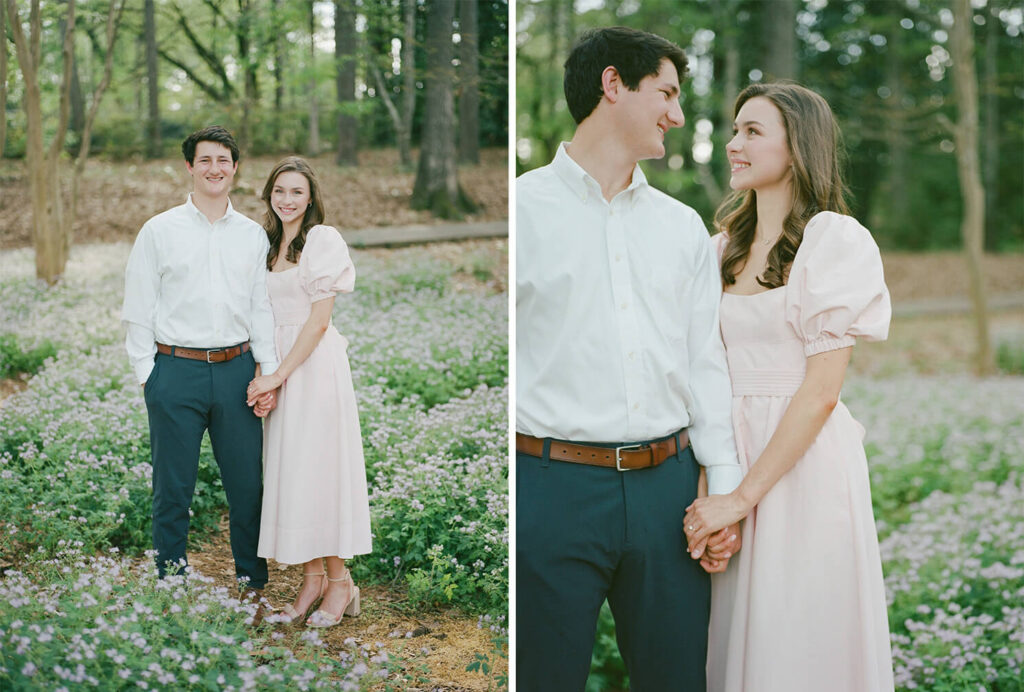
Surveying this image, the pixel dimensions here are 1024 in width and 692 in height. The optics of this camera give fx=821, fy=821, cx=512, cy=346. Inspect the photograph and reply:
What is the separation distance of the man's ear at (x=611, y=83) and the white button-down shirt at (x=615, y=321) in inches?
8.8

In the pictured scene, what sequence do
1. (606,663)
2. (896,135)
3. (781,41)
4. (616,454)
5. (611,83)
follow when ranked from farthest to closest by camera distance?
(896,135), (781,41), (606,663), (611,83), (616,454)

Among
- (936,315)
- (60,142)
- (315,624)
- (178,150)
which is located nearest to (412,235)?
(178,150)

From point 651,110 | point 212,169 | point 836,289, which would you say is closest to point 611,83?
point 651,110

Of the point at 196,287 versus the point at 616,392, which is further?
the point at 196,287

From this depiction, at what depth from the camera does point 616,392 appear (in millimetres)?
2312

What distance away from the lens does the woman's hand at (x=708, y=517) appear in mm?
2311

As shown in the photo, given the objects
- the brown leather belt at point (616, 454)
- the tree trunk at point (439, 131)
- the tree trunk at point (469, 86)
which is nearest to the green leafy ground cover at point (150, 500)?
the tree trunk at point (439, 131)

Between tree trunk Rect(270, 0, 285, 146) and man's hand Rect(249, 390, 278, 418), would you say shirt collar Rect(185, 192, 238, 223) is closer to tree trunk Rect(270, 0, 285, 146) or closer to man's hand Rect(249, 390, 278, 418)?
tree trunk Rect(270, 0, 285, 146)

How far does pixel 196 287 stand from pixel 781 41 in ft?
20.0

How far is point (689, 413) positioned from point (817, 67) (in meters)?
10.1

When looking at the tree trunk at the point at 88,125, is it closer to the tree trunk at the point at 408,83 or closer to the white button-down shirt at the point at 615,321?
the tree trunk at the point at 408,83

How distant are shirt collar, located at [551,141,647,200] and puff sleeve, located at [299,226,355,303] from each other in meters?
0.79

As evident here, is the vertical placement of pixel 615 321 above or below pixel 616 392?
above

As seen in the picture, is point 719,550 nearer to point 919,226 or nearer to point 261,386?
point 261,386
